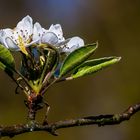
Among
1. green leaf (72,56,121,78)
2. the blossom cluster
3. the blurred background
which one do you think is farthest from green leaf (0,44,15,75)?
the blurred background

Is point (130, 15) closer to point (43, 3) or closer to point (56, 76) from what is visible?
point (43, 3)

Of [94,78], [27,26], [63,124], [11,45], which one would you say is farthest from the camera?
[94,78]

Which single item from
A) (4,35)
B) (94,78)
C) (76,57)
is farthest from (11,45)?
(94,78)

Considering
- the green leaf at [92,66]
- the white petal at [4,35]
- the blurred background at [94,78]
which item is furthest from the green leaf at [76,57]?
the blurred background at [94,78]

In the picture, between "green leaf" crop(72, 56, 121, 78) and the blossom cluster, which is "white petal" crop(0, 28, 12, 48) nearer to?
the blossom cluster

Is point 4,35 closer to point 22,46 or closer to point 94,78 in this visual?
point 22,46

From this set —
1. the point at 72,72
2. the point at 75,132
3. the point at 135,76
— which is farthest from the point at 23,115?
the point at 72,72

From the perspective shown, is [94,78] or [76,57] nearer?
[76,57]
